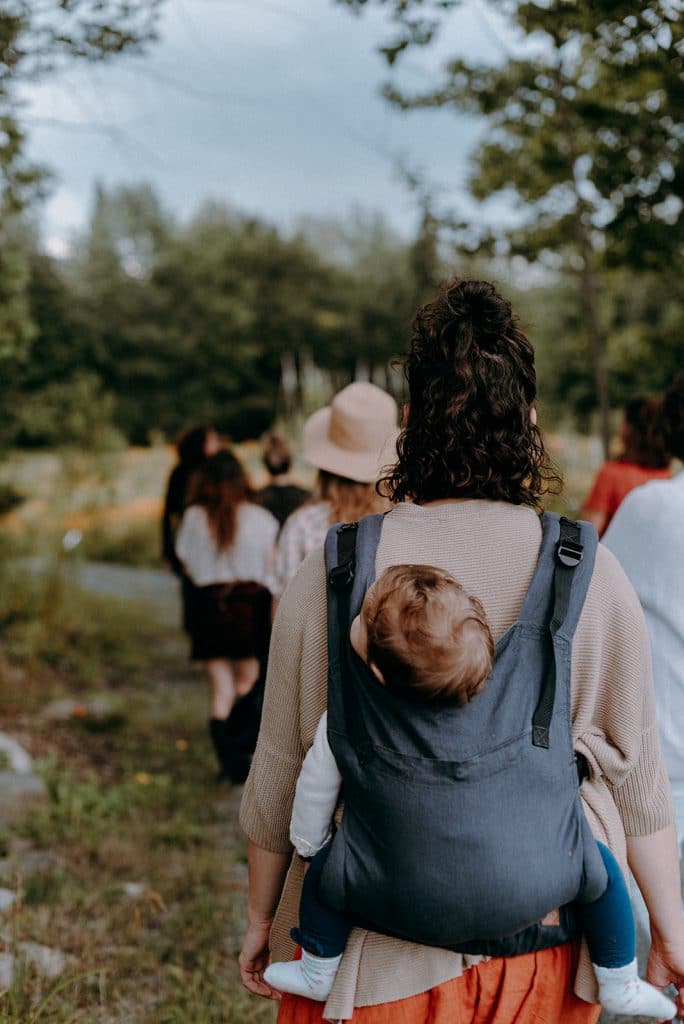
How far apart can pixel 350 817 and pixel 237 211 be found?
38641 millimetres

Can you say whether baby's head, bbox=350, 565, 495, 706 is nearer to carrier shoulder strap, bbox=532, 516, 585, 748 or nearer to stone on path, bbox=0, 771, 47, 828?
carrier shoulder strap, bbox=532, 516, 585, 748

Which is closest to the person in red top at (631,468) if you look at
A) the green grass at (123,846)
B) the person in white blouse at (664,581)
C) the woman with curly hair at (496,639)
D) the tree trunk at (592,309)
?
the tree trunk at (592,309)

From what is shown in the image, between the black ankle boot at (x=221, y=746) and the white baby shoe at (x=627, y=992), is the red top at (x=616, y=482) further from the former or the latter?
the white baby shoe at (x=627, y=992)

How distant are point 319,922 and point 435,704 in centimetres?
45

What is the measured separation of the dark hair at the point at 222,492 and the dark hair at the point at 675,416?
2.83 metres

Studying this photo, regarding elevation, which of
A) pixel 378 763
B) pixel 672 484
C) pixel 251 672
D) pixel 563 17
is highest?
pixel 563 17

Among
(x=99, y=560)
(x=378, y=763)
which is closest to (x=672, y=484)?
(x=378, y=763)

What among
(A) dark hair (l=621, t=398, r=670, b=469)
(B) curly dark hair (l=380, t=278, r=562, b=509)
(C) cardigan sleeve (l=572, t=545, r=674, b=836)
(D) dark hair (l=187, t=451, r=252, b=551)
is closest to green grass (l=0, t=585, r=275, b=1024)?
(D) dark hair (l=187, t=451, r=252, b=551)

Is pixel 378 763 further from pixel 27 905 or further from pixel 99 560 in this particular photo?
pixel 99 560

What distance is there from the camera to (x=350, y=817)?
56.8 inches

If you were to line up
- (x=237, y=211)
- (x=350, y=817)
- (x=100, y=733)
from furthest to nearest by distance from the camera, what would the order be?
(x=237, y=211), (x=100, y=733), (x=350, y=817)

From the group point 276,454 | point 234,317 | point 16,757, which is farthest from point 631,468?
point 234,317

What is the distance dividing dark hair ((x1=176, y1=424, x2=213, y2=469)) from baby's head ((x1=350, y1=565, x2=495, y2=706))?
14.0ft

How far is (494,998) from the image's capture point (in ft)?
4.91
